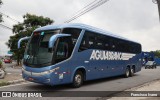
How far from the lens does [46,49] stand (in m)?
12.5

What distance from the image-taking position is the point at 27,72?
12969 millimetres

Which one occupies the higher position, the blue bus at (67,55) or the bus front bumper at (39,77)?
the blue bus at (67,55)

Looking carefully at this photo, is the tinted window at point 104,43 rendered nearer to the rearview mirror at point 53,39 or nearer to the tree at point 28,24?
the rearview mirror at point 53,39

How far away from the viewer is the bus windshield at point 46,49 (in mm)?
12305

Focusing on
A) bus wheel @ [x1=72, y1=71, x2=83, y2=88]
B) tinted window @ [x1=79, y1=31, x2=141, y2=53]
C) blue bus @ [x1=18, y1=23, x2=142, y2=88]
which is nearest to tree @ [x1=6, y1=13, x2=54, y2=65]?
tinted window @ [x1=79, y1=31, x2=141, y2=53]

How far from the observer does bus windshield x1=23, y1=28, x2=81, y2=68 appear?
40.4 feet

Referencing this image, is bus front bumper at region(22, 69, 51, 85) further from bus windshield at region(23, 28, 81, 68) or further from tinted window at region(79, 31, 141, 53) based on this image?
tinted window at region(79, 31, 141, 53)

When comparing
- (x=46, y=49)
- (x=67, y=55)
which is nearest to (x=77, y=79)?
(x=67, y=55)

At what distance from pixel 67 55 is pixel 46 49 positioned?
1221mm

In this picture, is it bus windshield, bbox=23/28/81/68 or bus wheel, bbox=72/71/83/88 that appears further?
bus wheel, bbox=72/71/83/88

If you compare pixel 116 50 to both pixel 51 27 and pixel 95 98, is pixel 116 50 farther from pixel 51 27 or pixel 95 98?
pixel 95 98

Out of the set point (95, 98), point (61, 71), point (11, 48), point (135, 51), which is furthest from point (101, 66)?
point (11, 48)

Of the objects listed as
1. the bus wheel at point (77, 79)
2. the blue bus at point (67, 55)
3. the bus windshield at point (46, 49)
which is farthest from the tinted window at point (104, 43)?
the bus wheel at point (77, 79)

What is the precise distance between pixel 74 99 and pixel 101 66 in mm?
6265
